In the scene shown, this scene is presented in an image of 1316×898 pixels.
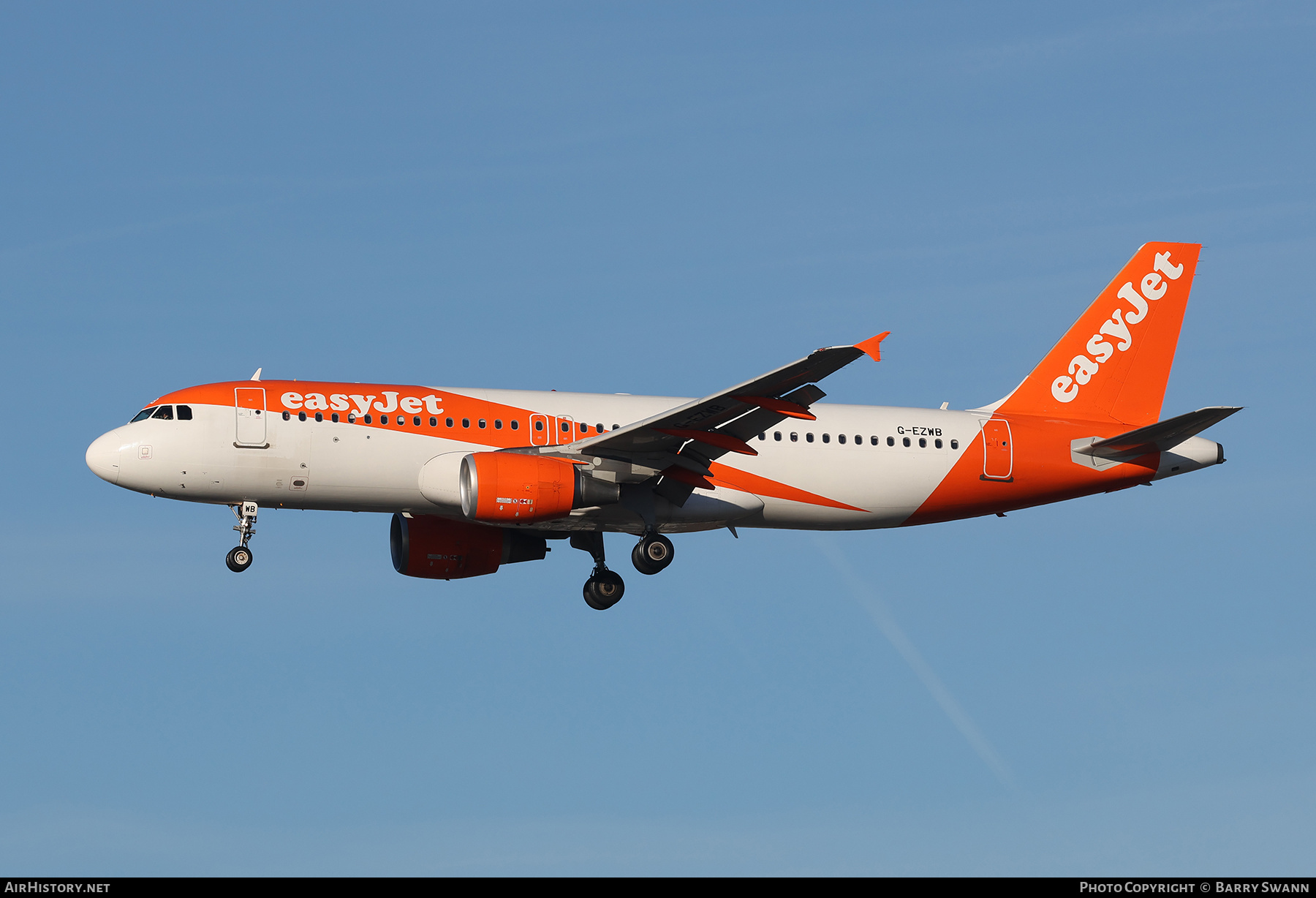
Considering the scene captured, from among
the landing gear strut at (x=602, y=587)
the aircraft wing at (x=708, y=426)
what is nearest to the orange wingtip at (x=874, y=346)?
the aircraft wing at (x=708, y=426)

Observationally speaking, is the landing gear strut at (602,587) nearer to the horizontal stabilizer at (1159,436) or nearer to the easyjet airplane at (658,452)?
the easyjet airplane at (658,452)

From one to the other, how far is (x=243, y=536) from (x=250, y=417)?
2.72m

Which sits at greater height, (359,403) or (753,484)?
(359,403)

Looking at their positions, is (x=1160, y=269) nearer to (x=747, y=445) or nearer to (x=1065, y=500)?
(x=1065, y=500)

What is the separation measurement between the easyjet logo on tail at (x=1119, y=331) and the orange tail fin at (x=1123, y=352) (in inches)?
0.8

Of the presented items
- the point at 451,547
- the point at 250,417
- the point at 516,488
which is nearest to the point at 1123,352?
the point at 516,488

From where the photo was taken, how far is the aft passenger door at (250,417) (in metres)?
37.5

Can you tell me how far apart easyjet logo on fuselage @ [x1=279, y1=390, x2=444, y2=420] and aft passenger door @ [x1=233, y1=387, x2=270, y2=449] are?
0.55m

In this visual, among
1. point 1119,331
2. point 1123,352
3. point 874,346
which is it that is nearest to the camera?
point 874,346

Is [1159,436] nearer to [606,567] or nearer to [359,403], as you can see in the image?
[606,567]

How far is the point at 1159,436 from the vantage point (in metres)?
40.6

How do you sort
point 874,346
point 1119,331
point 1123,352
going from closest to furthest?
point 874,346
point 1123,352
point 1119,331

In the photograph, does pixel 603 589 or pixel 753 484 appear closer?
pixel 753 484

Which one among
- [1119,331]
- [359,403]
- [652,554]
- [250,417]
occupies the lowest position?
[652,554]
